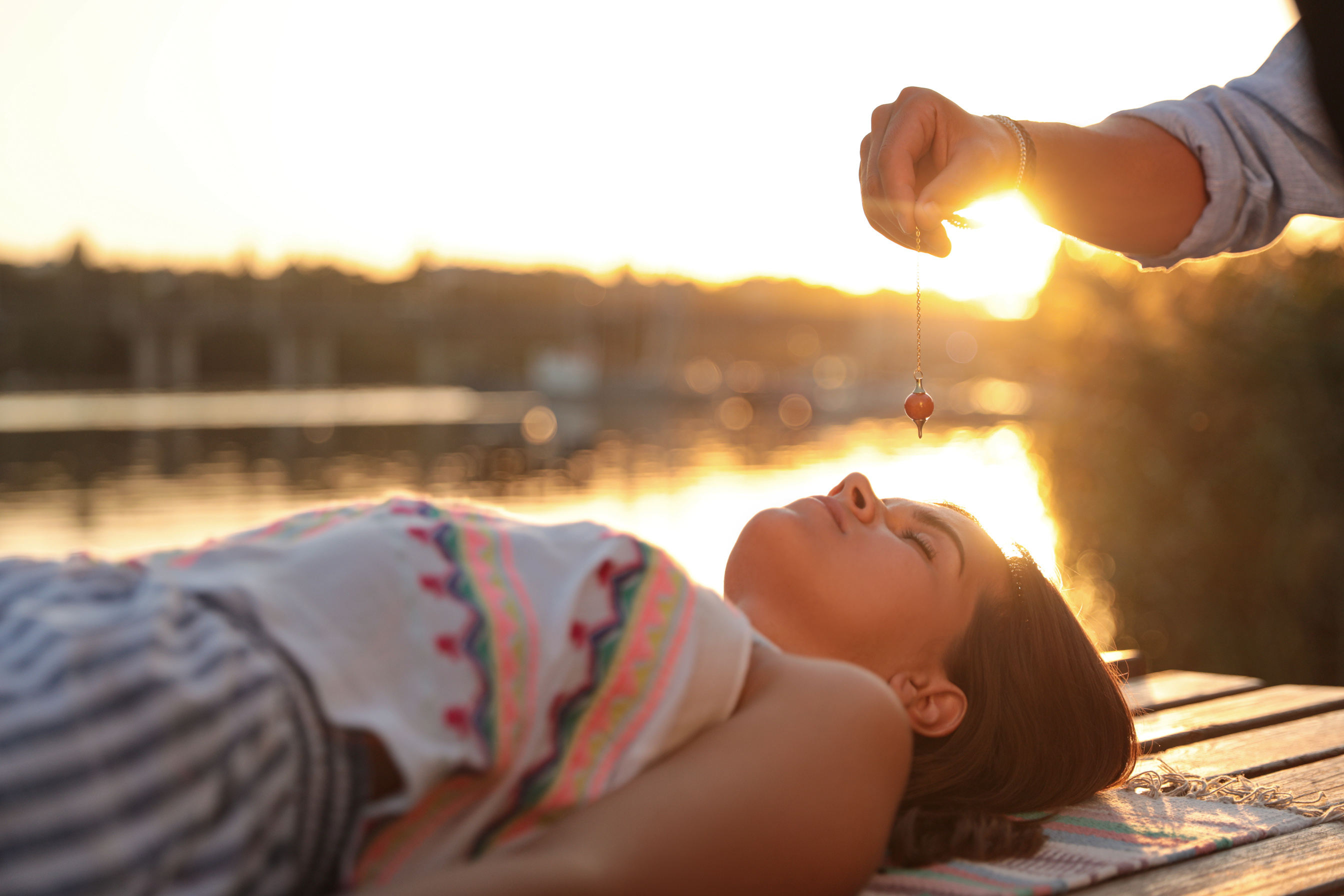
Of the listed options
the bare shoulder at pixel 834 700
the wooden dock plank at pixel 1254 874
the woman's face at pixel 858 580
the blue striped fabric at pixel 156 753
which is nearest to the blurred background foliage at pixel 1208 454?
the wooden dock plank at pixel 1254 874

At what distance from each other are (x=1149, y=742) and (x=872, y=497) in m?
1.10

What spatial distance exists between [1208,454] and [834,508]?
146 inches

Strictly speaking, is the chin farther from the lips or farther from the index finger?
the index finger

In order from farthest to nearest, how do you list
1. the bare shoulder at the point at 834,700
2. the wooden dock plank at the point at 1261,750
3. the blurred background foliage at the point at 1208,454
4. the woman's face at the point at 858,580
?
the blurred background foliage at the point at 1208,454, the wooden dock plank at the point at 1261,750, the woman's face at the point at 858,580, the bare shoulder at the point at 834,700

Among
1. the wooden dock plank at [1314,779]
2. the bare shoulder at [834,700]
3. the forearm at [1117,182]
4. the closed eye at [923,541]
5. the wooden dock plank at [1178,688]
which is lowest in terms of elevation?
the wooden dock plank at [1178,688]

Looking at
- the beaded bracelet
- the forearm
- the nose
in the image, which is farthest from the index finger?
the nose

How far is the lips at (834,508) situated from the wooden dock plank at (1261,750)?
953 mm

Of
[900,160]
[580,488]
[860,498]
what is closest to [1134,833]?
[860,498]

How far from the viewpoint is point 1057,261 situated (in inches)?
232

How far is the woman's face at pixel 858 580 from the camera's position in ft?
6.63

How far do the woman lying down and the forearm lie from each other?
4.19 ft

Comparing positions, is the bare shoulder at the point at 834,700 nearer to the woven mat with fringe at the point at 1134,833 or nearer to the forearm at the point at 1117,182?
the woven mat with fringe at the point at 1134,833

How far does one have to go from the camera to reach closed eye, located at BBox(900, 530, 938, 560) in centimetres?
213

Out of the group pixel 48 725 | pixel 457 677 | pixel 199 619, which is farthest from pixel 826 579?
pixel 48 725
